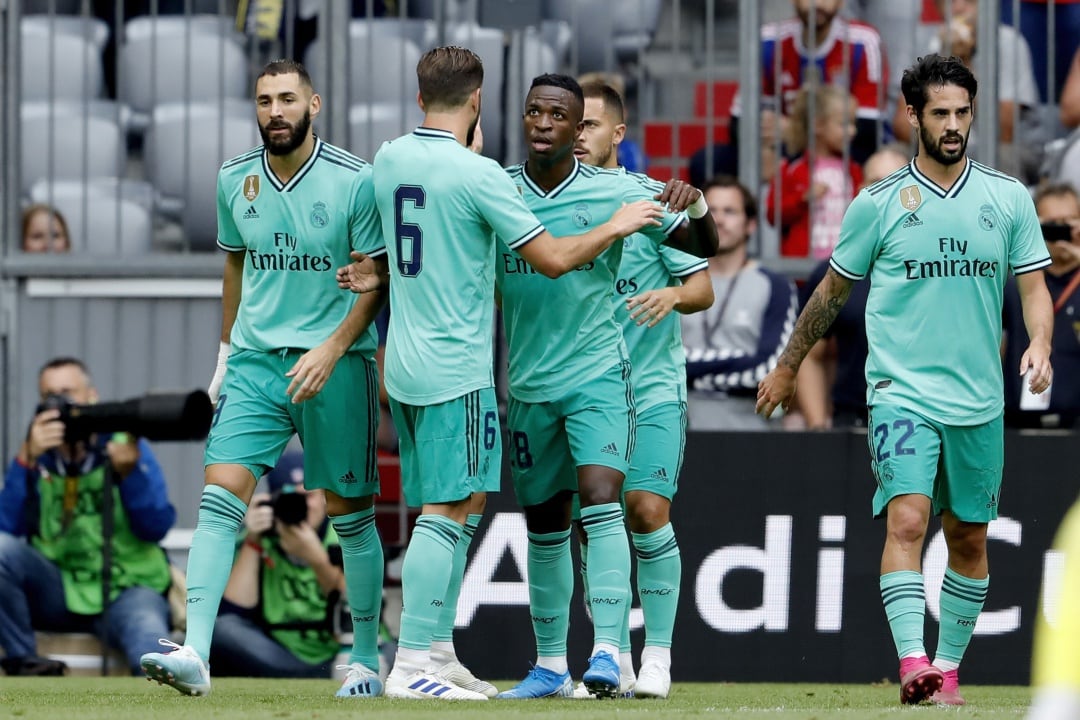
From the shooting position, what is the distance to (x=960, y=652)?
7.16 metres

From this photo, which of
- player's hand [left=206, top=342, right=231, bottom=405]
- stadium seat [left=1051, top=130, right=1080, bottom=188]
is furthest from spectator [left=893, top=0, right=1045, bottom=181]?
player's hand [left=206, top=342, right=231, bottom=405]

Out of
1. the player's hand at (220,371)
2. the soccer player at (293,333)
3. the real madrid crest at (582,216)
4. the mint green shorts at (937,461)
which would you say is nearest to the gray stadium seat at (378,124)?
the player's hand at (220,371)

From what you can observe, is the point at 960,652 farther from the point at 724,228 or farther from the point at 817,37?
the point at 817,37

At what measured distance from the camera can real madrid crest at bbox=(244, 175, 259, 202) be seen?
6.89 m

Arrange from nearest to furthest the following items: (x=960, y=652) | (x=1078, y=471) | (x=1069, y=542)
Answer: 1. (x=1069, y=542)
2. (x=960, y=652)
3. (x=1078, y=471)

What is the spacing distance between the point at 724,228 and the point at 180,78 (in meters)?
3.47

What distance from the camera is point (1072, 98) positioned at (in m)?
10.7

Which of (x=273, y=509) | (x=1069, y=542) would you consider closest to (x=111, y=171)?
(x=273, y=509)

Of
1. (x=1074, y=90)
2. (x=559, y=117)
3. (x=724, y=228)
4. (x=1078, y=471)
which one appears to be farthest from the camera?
(x=1074, y=90)

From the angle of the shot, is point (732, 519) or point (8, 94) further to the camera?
point (8, 94)

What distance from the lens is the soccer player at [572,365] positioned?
21.8ft

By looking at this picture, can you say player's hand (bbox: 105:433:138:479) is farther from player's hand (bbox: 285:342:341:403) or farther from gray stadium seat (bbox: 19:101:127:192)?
player's hand (bbox: 285:342:341:403)

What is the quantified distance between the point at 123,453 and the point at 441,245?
370 cm

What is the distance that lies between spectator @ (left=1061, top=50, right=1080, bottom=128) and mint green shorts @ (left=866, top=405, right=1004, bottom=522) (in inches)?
169
